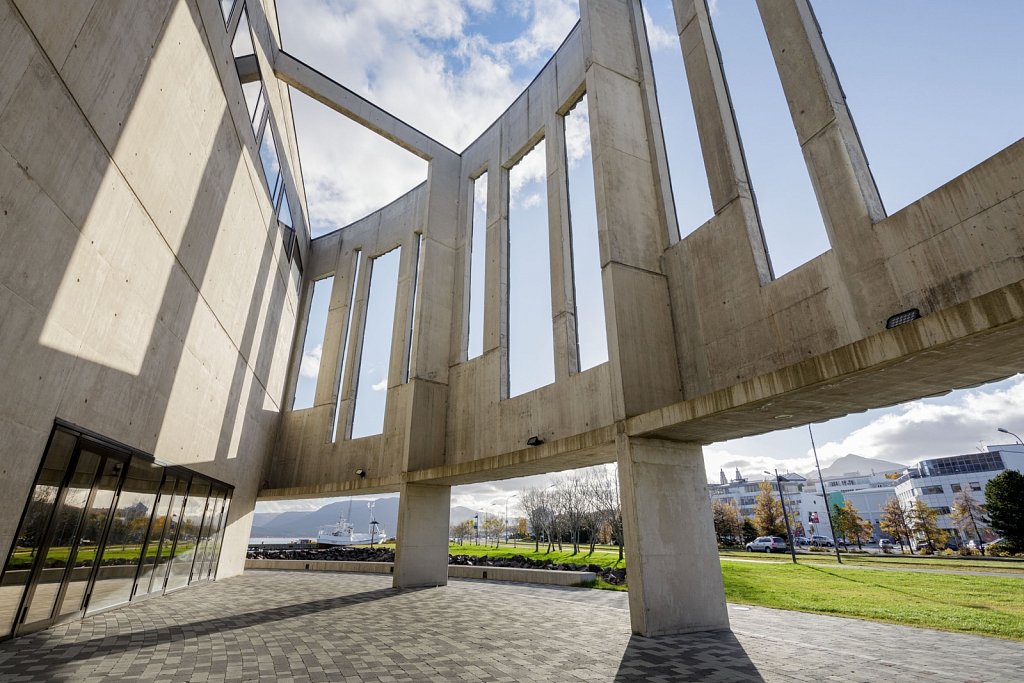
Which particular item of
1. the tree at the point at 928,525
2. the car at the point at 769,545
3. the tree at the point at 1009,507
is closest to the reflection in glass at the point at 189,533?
the tree at the point at 1009,507

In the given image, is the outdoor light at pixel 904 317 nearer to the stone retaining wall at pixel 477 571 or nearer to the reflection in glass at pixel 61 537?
the reflection in glass at pixel 61 537

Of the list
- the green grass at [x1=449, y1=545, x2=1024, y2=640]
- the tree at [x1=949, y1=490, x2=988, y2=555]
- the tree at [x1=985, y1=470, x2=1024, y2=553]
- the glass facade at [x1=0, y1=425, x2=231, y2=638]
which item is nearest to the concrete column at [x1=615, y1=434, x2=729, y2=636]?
the green grass at [x1=449, y1=545, x2=1024, y2=640]

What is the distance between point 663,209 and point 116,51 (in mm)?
10774

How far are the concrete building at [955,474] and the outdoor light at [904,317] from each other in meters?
79.1

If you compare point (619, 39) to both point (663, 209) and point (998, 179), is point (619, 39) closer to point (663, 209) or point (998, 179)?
point (663, 209)

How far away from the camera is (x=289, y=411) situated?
21594 mm

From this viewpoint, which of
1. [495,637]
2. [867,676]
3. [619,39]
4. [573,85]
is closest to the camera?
[867,676]

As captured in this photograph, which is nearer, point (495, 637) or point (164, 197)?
point (495, 637)

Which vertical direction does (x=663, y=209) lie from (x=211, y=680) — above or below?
above

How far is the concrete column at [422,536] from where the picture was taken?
14867 millimetres

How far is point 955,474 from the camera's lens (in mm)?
70375

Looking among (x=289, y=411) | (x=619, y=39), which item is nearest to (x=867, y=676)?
(x=619, y=39)

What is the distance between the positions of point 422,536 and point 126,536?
8.04 m

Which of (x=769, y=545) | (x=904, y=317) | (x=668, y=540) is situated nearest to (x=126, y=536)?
(x=668, y=540)
